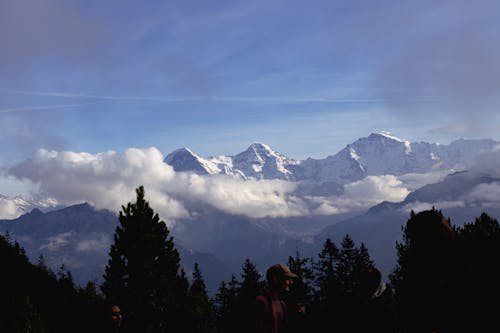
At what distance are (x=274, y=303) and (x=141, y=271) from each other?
2566 centimetres

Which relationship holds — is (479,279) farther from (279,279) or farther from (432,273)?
(279,279)

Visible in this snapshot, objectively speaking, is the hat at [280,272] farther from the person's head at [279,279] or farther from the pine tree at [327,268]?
the pine tree at [327,268]

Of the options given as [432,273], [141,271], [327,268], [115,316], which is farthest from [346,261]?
[432,273]

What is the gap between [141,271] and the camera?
3100 cm

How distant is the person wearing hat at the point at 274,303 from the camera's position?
634cm

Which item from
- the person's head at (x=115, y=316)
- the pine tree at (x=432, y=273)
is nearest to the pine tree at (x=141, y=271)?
the person's head at (x=115, y=316)

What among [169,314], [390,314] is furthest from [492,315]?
[169,314]

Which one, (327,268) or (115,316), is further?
(327,268)

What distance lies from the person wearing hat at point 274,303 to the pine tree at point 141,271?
2402 cm

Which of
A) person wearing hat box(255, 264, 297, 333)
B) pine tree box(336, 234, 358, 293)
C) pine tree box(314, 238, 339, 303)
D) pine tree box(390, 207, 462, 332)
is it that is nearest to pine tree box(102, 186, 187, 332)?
person wearing hat box(255, 264, 297, 333)

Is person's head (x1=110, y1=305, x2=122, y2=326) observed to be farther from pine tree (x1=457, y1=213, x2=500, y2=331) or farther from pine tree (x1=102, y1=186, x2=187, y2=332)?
pine tree (x1=102, y1=186, x2=187, y2=332)

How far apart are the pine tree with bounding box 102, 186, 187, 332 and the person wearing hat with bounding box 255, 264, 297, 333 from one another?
2402 cm

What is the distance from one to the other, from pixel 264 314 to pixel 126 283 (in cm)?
2605

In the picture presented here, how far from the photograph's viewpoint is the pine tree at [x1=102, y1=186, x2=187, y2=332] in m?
30.3
